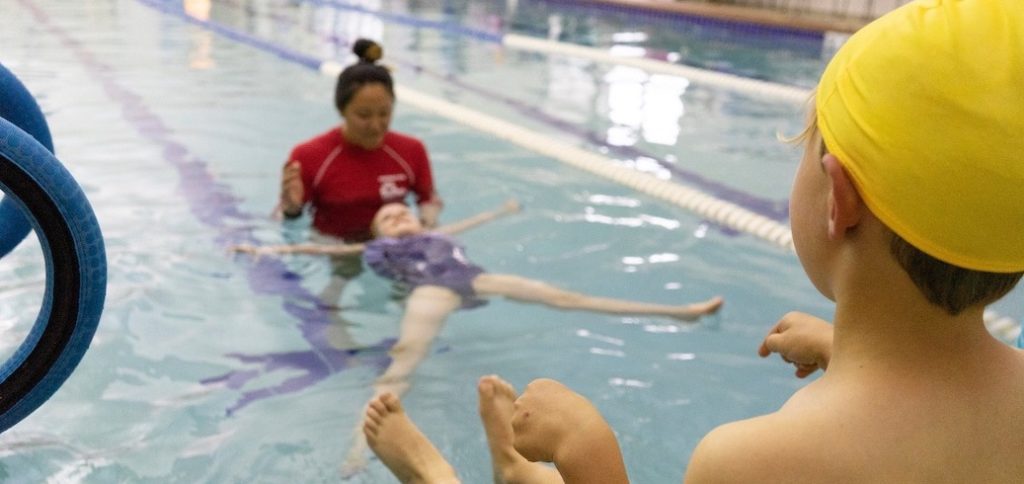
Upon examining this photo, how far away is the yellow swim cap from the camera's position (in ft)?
3.72

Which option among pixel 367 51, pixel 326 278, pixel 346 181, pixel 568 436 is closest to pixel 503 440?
pixel 568 436

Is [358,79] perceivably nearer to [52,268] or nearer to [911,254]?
[52,268]

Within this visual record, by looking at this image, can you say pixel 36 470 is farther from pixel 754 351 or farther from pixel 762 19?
pixel 762 19

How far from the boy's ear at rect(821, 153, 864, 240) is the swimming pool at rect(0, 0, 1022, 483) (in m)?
1.57

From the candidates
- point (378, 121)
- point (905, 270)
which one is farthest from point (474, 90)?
point (905, 270)

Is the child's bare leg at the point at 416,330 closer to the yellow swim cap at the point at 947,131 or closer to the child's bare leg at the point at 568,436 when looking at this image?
the child's bare leg at the point at 568,436

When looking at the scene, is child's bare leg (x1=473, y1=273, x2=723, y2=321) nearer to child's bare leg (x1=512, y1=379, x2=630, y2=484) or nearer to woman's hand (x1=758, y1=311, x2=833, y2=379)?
woman's hand (x1=758, y1=311, x2=833, y2=379)

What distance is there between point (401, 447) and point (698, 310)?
5.33 ft

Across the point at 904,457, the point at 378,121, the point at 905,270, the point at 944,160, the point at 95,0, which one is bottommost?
the point at 95,0

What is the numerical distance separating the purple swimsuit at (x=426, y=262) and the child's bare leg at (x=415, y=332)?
43 mm

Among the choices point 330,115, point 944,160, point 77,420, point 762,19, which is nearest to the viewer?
point 944,160

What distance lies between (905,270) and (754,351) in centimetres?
232

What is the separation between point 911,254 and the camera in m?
1.22

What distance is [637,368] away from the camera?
3346 millimetres
